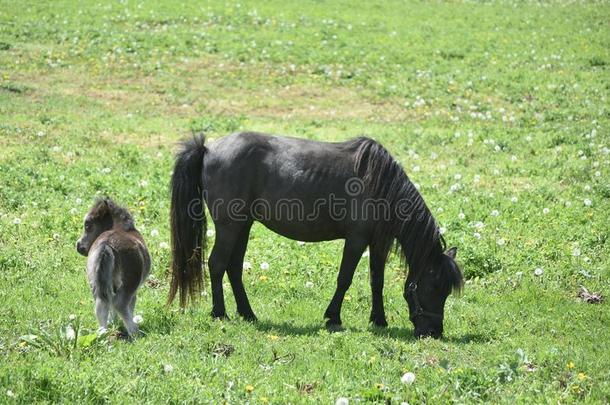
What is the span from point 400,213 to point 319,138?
29.9 feet

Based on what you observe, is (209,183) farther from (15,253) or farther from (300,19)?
(300,19)

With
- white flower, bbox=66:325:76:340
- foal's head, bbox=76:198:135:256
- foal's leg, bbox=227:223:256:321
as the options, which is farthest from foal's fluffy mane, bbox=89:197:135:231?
white flower, bbox=66:325:76:340

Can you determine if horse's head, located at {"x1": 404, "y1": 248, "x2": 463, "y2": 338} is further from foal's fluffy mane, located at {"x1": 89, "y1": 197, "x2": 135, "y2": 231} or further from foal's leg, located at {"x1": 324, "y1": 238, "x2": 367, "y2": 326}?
foal's fluffy mane, located at {"x1": 89, "y1": 197, "x2": 135, "y2": 231}

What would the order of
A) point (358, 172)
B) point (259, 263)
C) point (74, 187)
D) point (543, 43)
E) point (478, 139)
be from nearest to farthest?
point (358, 172), point (259, 263), point (74, 187), point (478, 139), point (543, 43)

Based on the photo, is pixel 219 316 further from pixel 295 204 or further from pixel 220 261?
pixel 295 204

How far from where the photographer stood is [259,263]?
11492mm

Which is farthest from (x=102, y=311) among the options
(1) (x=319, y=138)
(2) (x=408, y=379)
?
(1) (x=319, y=138)

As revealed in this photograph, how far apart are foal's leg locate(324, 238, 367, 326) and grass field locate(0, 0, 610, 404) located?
200 millimetres

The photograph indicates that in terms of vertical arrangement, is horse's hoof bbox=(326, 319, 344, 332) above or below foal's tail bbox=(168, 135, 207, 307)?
below

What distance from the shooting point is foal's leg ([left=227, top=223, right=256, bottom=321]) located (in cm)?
977

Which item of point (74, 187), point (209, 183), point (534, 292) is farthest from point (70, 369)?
point (74, 187)

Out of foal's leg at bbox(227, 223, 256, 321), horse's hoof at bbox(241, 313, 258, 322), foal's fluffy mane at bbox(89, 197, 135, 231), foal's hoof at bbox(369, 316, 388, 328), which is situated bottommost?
horse's hoof at bbox(241, 313, 258, 322)

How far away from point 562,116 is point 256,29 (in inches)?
453

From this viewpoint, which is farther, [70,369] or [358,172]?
[358,172]
